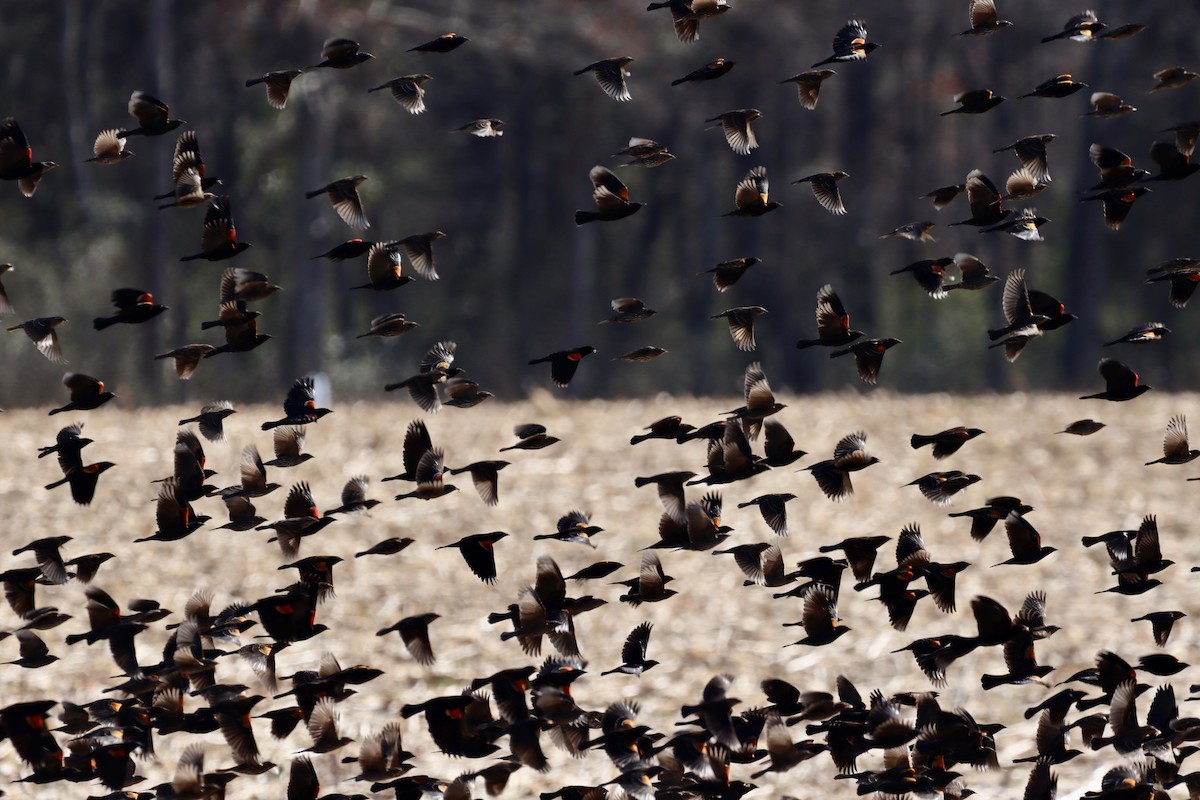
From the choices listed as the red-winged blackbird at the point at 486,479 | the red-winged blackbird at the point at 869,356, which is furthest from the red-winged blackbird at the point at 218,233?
the red-winged blackbird at the point at 869,356

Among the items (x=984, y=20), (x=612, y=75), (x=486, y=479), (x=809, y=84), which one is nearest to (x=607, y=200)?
(x=612, y=75)

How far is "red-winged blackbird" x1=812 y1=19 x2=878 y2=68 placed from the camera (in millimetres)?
4969

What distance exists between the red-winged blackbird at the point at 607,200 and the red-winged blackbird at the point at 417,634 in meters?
1.39

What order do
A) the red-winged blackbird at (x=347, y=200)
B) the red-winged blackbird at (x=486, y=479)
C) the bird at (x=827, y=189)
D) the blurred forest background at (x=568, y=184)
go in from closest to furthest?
the red-winged blackbird at (x=486, y=479) < the red-winged blackbird at (x=347, y=200) < the bird at (x=827, y=189) < the blurred forest background at (x=568, y=184)

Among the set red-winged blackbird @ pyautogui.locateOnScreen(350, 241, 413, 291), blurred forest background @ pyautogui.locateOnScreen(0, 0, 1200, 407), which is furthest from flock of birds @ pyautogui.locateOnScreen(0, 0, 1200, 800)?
blurred forest background @ pyautogui.locateOnScreen(0, 0, 1200, 407)

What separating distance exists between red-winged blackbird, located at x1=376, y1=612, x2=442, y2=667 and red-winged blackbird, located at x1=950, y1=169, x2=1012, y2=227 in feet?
7.14

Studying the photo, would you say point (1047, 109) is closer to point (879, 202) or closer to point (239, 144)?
Answer: point (879, 202)

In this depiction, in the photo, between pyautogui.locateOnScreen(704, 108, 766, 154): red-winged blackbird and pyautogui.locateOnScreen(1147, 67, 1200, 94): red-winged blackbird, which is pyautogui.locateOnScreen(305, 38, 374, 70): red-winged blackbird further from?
pyautogui.locateOnScreen(1147, 67, 1200, 94): red-winged blackbird

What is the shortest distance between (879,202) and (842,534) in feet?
92.4

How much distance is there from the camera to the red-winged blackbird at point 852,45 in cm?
497

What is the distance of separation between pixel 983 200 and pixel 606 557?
6156mm

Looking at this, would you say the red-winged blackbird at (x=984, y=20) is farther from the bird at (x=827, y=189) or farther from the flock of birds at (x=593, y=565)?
the bird at (x=827, y=189)

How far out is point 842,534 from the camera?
11547 millimetres

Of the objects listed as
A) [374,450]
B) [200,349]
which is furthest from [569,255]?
[200,349]
